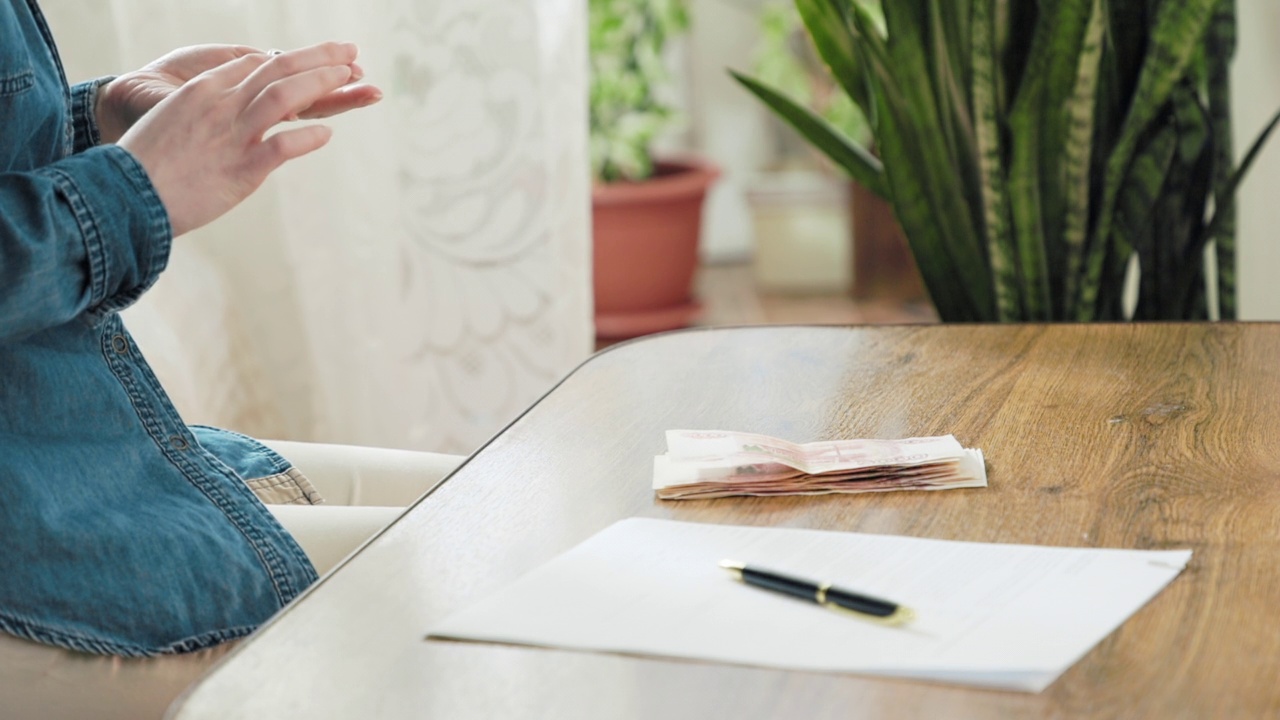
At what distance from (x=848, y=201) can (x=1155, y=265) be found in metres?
1.92

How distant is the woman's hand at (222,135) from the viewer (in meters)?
0.80

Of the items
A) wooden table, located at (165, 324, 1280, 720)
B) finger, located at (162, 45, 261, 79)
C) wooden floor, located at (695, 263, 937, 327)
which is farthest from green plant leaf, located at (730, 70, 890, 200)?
wooden floor, located at (695, 263, 937, 327)

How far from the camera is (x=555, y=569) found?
2.26 feet

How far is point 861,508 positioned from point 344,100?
1.62 ft

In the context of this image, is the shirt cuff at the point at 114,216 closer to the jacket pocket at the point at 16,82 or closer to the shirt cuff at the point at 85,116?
the jacket pocket at the point at 16,82

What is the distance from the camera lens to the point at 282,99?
0.80 meters

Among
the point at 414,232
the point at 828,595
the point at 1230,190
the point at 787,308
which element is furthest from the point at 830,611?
the point at 787,308

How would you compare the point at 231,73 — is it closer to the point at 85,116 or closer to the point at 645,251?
the point at 85,116

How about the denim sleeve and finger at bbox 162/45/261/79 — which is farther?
finger at bbox 162/45/261/79

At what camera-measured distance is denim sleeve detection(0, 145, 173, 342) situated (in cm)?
74

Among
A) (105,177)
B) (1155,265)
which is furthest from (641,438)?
(1155,265)

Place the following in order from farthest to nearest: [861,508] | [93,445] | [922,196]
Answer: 1. [922,196]
2. [93,445]
3. [861,508]

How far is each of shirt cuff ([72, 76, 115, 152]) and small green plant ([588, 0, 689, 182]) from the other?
2.18 metres

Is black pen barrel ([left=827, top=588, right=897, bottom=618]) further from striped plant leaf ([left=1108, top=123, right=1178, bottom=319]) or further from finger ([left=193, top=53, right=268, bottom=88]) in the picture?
striped plant leaf ([left=1108, top=123, right=1178, bottom=319])
